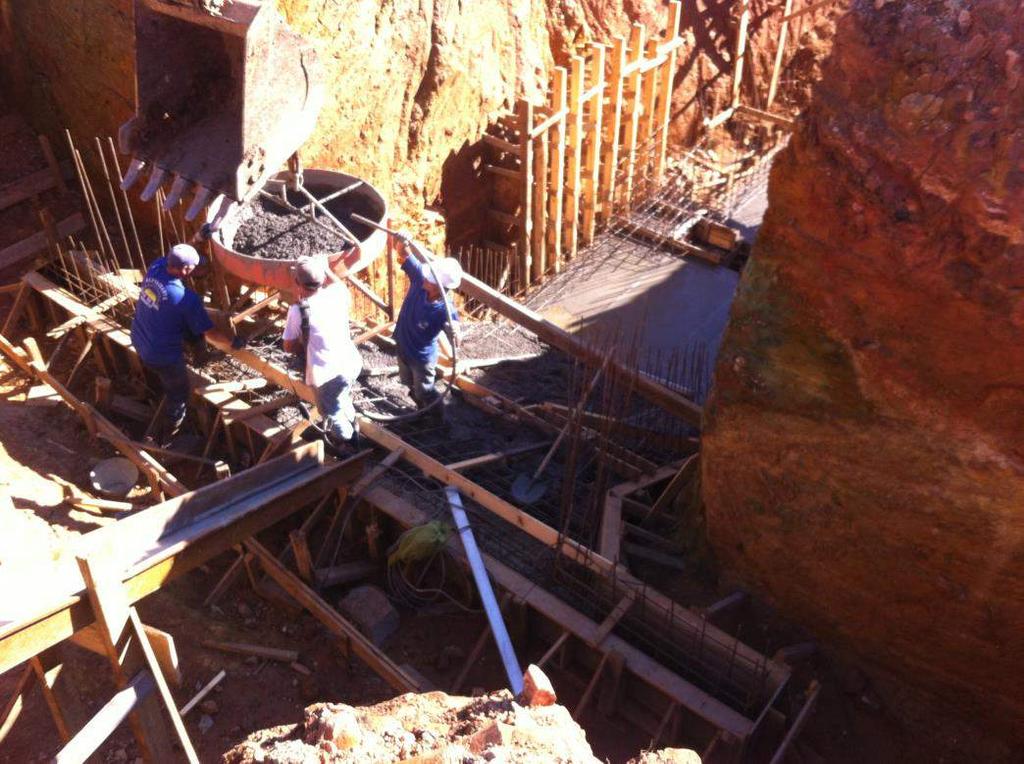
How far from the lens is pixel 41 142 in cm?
834

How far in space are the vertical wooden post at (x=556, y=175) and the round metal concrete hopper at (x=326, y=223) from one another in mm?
3409

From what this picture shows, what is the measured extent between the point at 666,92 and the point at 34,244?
754 cm

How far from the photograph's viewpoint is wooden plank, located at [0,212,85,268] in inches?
321

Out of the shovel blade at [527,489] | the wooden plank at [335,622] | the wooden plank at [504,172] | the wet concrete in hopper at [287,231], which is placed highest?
the wet concrete in hopper at [287,231]

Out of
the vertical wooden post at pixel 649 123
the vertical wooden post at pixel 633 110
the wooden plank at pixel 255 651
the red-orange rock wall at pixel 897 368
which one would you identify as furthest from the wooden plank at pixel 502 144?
the wooden plank at pixel 255 651

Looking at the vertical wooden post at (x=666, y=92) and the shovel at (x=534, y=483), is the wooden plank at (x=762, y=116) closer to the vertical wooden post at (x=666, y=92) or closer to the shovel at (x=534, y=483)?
the vertical wooden post at (x=666, y=92)

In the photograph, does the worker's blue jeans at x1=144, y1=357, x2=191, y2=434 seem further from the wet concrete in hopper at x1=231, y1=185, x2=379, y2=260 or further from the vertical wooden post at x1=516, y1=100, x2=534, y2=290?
the vertical wooden post at x1=516, y1=100, x2=534, y2=290

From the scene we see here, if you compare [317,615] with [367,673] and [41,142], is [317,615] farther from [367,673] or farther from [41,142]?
[41,142]

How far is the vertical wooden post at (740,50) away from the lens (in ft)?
43.1

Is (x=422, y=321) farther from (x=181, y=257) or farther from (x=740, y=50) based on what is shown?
(x=740, y=50)

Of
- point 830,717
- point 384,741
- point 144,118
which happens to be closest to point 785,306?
point 830,717

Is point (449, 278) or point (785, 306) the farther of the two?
point (449, 278)

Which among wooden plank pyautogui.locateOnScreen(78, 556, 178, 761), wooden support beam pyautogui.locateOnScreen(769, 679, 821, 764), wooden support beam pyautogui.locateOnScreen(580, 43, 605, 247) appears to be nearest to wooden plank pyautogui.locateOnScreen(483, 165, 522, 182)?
wooden support beam pyautogui.locateOnScreen(580, 43, 605, 247)

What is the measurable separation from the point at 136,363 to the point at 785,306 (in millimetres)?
5037
